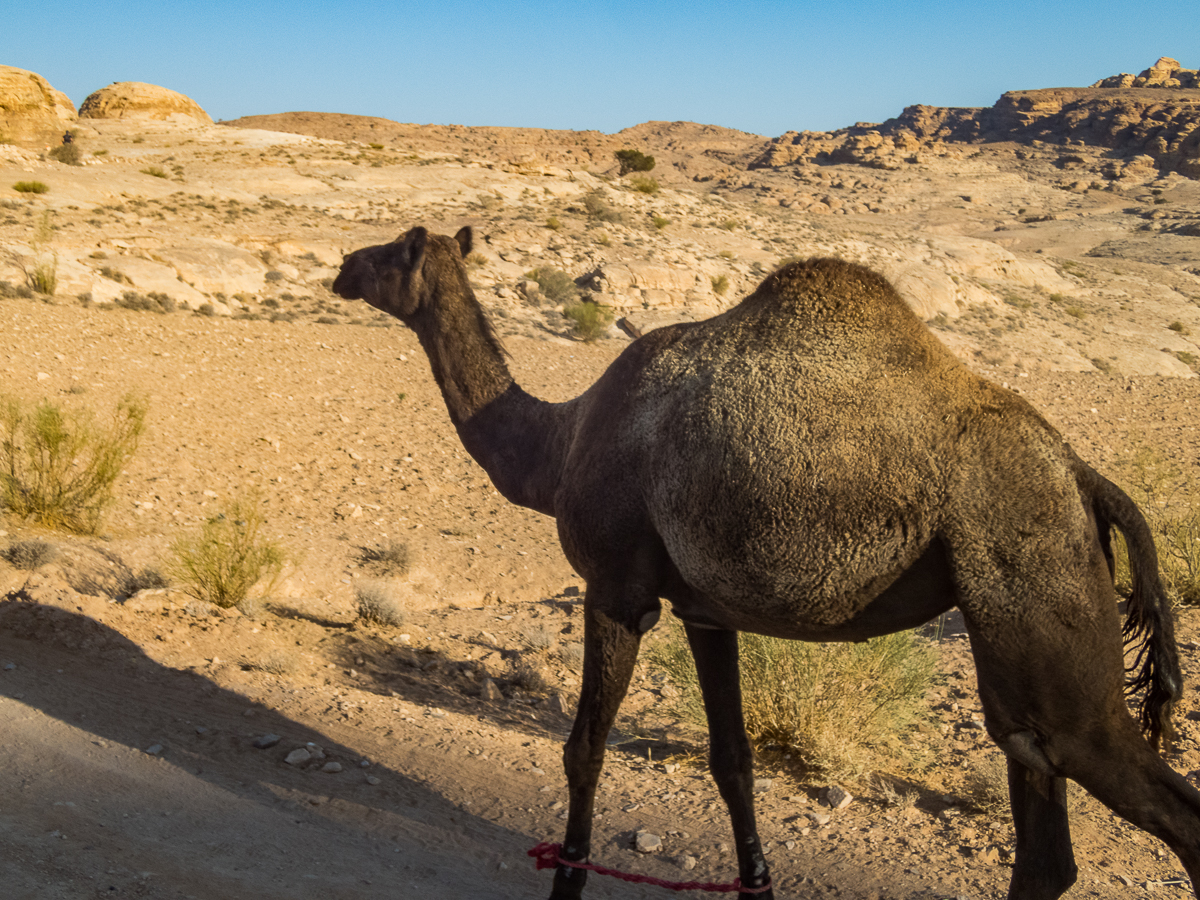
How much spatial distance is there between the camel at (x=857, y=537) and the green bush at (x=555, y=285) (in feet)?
66.2

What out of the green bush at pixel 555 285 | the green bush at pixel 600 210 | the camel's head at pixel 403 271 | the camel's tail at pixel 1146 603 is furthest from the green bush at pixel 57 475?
the green bush at pixel 600 210

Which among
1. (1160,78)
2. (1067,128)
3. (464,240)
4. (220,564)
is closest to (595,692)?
(464,240)

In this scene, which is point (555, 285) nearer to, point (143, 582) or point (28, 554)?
point (143, 582)

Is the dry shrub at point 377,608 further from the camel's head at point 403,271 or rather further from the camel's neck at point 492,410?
the camel's neck at point 492,410

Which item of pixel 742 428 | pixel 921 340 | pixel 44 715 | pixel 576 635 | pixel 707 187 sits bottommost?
pixel 576 635

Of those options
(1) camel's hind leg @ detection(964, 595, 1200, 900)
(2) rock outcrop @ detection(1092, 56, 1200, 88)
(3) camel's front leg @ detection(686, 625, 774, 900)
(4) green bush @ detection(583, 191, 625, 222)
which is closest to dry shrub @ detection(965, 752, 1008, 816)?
(3) camel's front leg @ detection(686, 625, 774, 900)

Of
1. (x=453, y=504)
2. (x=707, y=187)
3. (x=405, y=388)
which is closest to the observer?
(x=453, y=504)

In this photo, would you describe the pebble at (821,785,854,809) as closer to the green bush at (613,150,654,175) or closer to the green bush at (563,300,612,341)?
the green bush at (563,300,612,341)

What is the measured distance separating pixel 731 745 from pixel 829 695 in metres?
2.09

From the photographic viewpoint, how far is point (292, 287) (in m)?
21.4

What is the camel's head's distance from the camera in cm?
541

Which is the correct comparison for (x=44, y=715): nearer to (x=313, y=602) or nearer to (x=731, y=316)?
(x=313, y=602)

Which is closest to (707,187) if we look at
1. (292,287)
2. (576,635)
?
(292,287)

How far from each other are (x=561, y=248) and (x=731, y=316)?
24.3 metres
